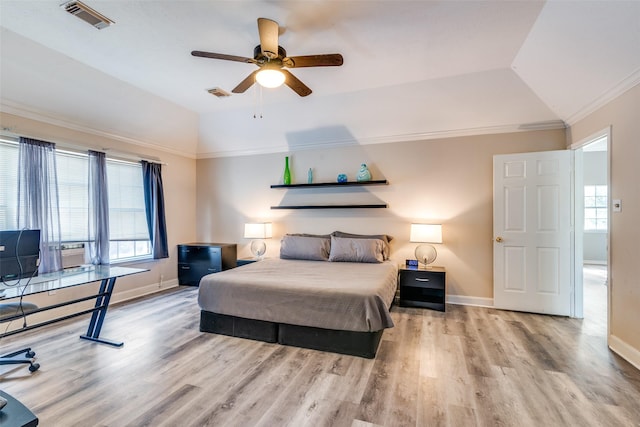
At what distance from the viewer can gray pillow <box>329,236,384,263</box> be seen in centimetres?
400

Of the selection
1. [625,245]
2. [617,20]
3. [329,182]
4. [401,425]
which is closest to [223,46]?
[329,182]

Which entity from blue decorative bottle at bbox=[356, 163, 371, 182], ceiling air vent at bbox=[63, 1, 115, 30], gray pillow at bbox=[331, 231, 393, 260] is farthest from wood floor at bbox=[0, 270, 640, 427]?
ceiling air vent at bbox=[63, 1, 115, 30]

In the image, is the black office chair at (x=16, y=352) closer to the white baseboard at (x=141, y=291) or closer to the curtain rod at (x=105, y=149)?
the white baseboard at (x=141, y=291)

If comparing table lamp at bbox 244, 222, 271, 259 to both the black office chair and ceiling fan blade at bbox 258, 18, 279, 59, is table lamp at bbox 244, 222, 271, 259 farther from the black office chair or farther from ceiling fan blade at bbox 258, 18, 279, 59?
ceiling fan blade at bbox 258, 18, 279, 59

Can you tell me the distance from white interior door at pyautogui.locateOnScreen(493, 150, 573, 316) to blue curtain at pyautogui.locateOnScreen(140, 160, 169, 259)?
5011mm

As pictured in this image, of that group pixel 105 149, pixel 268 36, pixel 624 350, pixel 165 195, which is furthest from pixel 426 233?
pixel 105 149

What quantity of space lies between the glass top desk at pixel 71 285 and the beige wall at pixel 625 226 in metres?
4.50

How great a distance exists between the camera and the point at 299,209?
4.91 meters

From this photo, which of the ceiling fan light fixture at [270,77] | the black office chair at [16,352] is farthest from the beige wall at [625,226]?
the black office chair at [16,352]

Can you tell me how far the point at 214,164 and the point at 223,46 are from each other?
2978 mm

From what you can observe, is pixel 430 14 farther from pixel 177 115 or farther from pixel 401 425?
pixel 177 115

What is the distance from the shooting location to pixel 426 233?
3934 millimetres

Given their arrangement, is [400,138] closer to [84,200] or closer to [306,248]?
[306,248]

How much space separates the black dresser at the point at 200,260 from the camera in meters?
4.95
